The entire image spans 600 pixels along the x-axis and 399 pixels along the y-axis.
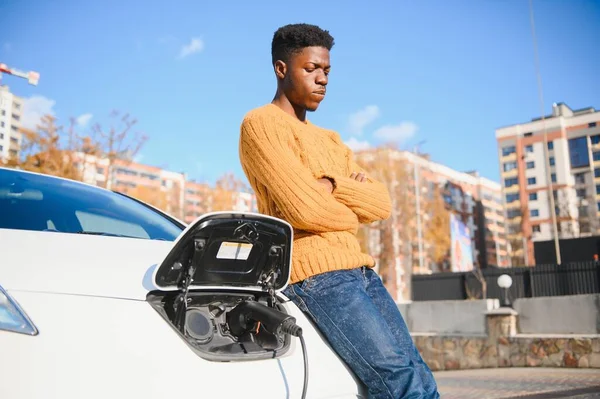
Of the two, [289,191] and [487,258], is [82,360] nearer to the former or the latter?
[289,191]

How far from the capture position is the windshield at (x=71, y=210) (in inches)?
78.0

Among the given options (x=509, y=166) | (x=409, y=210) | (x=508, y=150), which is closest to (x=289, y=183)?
(x=409, y=210)

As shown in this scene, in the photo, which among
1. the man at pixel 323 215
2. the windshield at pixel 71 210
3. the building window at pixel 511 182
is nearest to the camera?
the man at pixel 323 215

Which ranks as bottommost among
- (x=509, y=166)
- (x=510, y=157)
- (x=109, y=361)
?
(x=109, y=361)

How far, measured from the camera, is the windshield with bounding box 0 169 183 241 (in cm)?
198

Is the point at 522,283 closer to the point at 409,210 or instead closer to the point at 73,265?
the point at 73,265

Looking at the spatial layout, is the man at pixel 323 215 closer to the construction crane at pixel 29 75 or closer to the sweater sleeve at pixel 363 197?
the sweater sleeve at pixel 363 197

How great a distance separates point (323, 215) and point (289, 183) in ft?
0.45

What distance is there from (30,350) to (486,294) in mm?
14482

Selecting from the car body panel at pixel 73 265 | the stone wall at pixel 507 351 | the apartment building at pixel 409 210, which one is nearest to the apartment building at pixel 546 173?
the apartment building at pixel 409 210

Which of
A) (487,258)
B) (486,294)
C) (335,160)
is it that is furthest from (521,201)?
(335,160)

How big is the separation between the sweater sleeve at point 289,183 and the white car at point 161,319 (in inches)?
4.2

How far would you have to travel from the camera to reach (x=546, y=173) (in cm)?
7575

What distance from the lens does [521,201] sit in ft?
260
